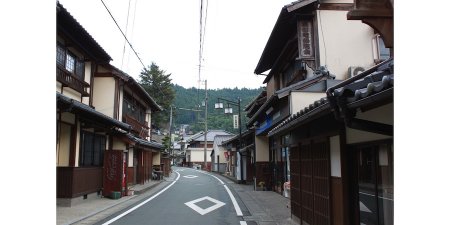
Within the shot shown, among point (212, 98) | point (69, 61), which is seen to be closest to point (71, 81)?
point (69, 61)

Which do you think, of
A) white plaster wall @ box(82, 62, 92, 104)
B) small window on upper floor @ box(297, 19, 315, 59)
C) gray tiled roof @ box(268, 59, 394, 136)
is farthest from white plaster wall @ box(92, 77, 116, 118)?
gray tiled roof @ box(268, 59, 394, 136)

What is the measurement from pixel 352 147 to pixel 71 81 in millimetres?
13747

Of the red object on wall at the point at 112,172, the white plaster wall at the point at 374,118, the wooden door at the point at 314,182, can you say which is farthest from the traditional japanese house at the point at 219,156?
the white plaster wall at the point at 374,118

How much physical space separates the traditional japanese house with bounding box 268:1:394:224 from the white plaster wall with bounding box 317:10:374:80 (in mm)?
4208

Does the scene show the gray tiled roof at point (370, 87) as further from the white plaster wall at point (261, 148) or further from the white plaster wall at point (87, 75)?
the white plaster wall at point (261, 148)

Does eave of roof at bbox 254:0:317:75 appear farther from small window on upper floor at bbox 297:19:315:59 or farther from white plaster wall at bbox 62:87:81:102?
white plaster wall at bbox 62:87:81:102

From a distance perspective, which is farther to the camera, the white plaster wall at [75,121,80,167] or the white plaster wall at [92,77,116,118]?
the white plaster wall at [92,77,116,118]

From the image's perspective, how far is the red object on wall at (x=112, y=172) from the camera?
19062 millimetres

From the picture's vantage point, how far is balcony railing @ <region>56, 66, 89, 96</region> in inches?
628

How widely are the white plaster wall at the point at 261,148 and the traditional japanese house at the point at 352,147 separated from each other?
534 inches

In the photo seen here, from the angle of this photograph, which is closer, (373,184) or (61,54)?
(373,184)

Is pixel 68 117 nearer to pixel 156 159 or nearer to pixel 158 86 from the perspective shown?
pixel 156 159

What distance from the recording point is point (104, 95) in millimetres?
22875

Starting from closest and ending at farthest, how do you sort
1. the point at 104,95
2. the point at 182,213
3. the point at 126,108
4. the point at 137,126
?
the point at 182,213 < the point at 104,95 < the point at 126,108 < the point at 137,126
